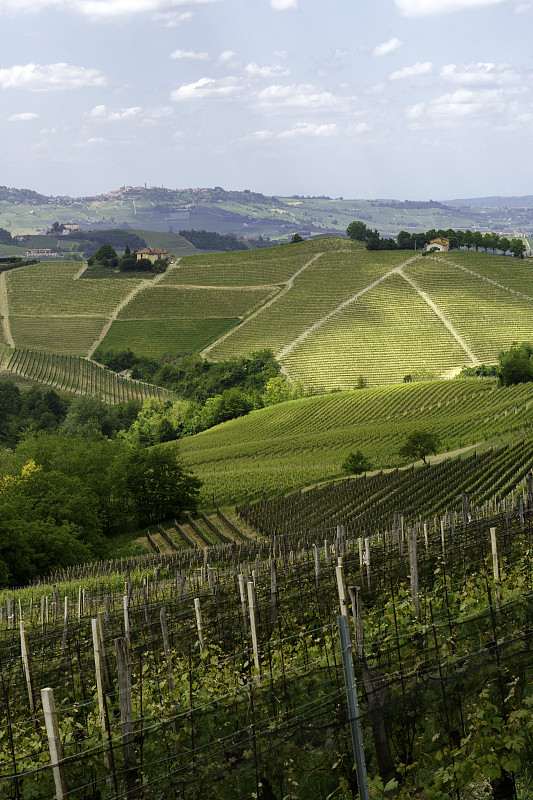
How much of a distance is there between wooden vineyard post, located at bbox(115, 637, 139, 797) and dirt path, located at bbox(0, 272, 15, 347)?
127491mm

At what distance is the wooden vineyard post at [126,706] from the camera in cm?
584

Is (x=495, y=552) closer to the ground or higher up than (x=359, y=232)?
closer to the ground

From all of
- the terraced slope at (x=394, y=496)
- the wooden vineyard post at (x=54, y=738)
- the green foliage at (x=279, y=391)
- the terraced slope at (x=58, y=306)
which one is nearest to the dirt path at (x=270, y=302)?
the terraced slope at (x=58, y=306)

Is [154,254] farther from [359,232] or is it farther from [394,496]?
[394,496]

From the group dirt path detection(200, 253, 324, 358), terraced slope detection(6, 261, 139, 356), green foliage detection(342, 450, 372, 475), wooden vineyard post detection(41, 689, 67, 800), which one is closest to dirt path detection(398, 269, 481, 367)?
dirt path detection(200, 253, 324, 358)

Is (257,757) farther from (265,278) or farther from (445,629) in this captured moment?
(265,278)

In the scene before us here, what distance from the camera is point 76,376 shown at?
118625 mm

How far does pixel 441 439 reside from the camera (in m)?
59.3

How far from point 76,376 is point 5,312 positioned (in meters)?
28.3

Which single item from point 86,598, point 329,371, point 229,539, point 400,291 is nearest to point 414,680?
point 86,598

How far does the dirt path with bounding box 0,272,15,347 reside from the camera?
424 feet

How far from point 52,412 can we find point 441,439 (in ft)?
202

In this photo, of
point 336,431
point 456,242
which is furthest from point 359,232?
point 336,431

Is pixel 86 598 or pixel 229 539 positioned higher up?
pixel 86 598
